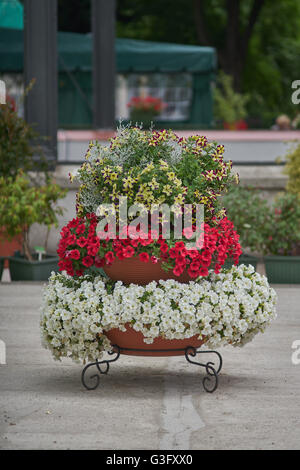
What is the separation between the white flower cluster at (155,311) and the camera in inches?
243

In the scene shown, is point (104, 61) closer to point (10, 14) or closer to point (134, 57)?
point (10, 14)

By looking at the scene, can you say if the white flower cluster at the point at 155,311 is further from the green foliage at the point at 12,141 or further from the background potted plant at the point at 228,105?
the background potted plant at the point at 228,105

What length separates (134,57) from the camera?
901 inches

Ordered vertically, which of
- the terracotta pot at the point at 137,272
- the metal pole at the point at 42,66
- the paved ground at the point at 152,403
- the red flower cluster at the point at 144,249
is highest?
the metal pole at the point at 42,66

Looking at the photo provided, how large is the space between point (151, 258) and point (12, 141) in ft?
20.1

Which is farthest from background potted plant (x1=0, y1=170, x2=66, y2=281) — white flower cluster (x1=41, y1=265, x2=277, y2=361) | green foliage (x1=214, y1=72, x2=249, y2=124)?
green foliage (x1=214, y1=72, x2=249, y2=124)

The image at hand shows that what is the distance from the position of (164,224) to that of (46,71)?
759 cm

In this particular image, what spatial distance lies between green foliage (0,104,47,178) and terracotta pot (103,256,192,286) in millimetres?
5804

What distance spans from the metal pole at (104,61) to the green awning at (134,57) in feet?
20.4

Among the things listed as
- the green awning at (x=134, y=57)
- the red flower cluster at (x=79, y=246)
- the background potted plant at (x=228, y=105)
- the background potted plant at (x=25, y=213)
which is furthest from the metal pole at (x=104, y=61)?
the background potted plant at (x=228, y=105)

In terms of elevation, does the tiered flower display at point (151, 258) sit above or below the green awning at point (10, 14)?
below

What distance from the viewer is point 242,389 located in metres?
6.51

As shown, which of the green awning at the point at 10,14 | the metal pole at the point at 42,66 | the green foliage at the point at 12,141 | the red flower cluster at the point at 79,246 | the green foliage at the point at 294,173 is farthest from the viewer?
the green awning at the point at 10,14

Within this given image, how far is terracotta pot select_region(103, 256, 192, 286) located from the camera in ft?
20.9
